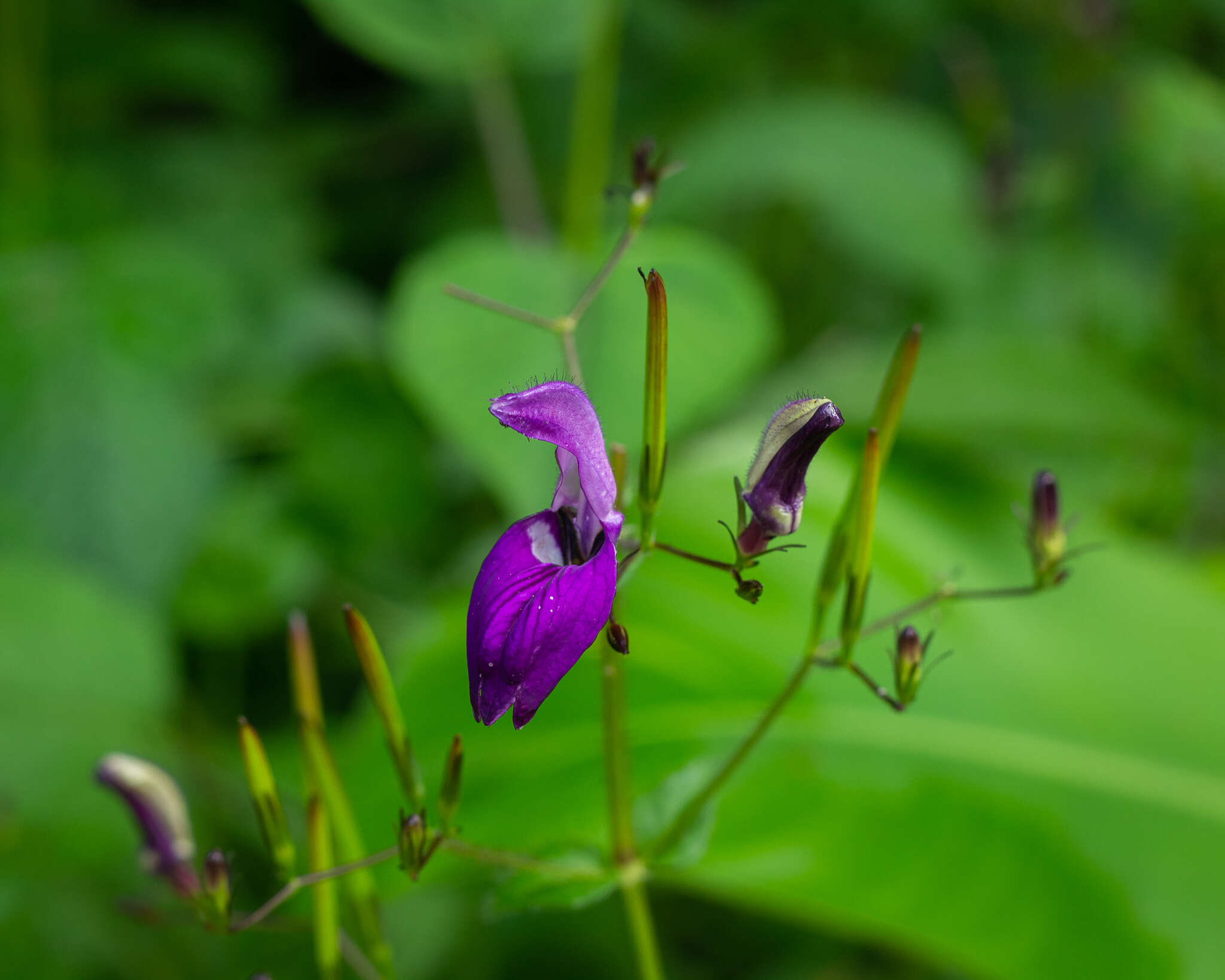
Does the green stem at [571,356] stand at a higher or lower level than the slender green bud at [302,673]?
A: higher

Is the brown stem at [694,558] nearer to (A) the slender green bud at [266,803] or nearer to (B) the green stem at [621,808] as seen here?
(B) the green stem at [621,808]

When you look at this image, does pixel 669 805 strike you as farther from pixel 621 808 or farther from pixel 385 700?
pixel 385 700

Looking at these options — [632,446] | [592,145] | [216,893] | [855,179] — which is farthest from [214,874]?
[855,179]

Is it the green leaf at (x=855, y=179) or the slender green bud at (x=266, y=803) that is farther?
the green leaf at (x=855, y=179)

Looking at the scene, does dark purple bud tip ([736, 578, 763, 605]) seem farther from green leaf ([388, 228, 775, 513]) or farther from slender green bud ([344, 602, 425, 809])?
green leaf ([388, 228, 775, 513])

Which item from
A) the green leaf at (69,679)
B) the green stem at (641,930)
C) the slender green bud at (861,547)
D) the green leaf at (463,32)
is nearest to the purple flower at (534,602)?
the slender green bud at (861,547)

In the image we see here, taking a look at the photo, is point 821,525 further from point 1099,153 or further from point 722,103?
point 1099,153
